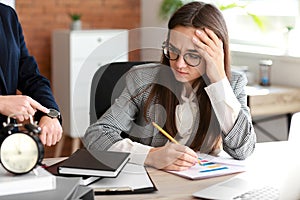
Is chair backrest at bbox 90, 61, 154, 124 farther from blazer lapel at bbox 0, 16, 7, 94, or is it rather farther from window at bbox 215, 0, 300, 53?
window at bbox 215, 0, 300, 53

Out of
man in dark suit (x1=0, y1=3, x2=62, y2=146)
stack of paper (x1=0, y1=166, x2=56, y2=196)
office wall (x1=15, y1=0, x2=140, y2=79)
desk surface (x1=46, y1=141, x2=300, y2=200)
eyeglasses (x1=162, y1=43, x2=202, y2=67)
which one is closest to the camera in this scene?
stack of paper (x1=0, y1=166, x2=56, y2=196)

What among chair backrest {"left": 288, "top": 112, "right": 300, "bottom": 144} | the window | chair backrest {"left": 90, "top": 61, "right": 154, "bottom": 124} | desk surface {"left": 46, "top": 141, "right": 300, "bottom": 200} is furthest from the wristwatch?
the window

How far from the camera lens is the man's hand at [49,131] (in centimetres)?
191

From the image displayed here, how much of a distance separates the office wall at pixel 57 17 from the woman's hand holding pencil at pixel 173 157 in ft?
12.1

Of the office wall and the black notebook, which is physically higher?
the black notebook

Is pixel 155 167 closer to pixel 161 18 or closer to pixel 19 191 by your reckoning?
pixel 19 191

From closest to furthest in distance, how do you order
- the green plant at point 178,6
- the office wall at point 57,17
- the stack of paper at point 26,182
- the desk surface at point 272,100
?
1. the stack of paper at point 26,182
2. the desk surface at point 272,100
3. the green plant at point 178,6
4. the office wall at point 57,17

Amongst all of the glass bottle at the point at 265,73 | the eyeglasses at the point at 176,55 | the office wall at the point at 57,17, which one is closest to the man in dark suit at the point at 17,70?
the eyeglasses at the point at 176,55

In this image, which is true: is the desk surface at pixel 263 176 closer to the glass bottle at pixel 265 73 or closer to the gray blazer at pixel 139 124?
the gray blazer at pixel 139 124

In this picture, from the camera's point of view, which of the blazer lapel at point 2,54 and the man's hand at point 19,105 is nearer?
the man's hand at point 19,105

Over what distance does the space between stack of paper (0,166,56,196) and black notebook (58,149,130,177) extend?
293 mm

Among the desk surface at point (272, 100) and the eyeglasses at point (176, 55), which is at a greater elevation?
the eyeglasses at point (176, 55)

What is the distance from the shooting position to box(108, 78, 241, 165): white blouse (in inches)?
76.7

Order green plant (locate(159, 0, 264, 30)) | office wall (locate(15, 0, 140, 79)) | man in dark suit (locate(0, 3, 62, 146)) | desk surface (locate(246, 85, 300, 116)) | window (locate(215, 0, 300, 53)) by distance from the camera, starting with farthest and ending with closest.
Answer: office wall (locate(15, 0, 140, 79)) → green plant (locate(159, 0, 264, 30)) → window (locate(215, 0, 300, 53)) → desk surface (locate(246, 85, 300, 116)) → man in dark suit (locate(0, 3, 62, 146))
